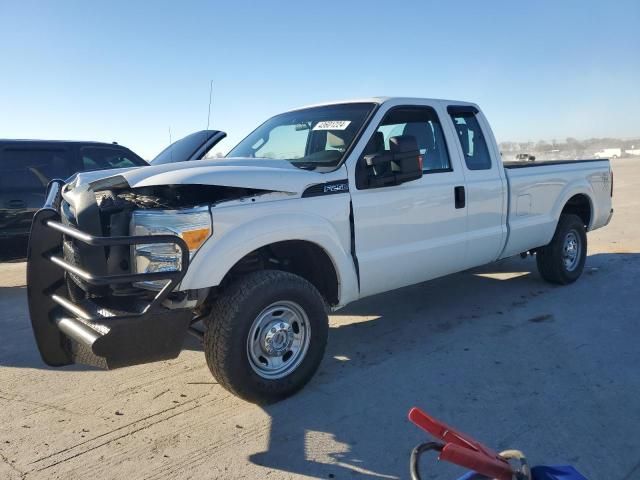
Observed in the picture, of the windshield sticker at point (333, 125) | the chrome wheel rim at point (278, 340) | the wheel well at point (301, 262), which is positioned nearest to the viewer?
the chrome wheel rim at point (278, 340)

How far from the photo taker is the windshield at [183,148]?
469 cm

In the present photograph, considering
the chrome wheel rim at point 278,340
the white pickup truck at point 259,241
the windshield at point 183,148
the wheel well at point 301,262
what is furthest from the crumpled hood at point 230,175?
the windshield at point 183,148

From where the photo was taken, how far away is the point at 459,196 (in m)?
4.76

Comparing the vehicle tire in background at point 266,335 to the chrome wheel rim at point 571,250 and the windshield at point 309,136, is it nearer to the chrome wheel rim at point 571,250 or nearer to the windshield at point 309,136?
the windshield at point 309,136

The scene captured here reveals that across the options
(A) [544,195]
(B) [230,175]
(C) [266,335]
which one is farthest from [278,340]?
(A) [544,195]

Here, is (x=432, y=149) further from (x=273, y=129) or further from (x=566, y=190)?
(x=566, y=190)

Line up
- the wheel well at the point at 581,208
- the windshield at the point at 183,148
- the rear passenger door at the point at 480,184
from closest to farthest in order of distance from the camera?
the windshield at the point at 183,148 → the rear passenger door at the point at 480,184 → the wheel well at the point at 581,208

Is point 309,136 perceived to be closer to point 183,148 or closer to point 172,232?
point 183,148

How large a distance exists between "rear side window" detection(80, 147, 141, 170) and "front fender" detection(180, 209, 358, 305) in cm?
496

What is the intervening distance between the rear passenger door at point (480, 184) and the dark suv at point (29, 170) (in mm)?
5193


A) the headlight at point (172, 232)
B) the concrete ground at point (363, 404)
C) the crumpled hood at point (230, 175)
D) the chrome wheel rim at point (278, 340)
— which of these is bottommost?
the concrete ground at point (363, 404)

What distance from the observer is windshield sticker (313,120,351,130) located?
4.36 meters

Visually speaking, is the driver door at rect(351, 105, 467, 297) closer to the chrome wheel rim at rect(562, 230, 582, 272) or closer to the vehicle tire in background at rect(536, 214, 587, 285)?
the vehicle tire in background at rect(536, 214, 587, 285)

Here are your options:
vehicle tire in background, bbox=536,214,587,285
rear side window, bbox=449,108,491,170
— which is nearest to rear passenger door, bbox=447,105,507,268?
rear side window, bbox=449,108,491,170
